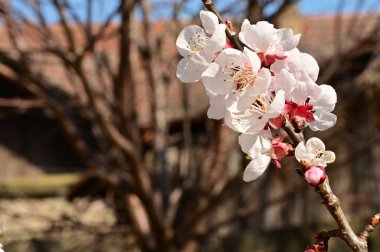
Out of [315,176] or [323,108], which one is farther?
[323,108]

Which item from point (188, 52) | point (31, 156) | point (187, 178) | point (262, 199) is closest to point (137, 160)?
point (187, 178)

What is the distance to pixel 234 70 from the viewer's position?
3.51 feet

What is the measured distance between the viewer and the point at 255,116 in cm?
106

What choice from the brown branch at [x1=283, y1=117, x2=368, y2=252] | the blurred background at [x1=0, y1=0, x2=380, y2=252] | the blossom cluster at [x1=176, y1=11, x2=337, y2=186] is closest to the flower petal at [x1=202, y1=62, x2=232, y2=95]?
the blossom cluster at [x1=176, y1=11, x2=337, y2=186]

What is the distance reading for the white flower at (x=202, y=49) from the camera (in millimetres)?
1051

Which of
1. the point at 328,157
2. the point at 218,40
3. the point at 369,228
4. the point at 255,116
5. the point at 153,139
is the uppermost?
the point at 153,139

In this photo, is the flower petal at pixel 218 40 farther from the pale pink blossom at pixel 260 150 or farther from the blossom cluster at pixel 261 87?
the pale pink blossom at pixel 260 150

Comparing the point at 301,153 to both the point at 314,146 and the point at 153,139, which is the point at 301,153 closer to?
the point at 314,146

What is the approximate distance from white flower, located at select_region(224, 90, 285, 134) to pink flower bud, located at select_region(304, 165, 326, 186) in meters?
0.10

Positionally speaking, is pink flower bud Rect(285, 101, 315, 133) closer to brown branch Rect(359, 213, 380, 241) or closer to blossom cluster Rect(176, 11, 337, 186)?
blossom cluster Rect(176, 11, 337, 186)

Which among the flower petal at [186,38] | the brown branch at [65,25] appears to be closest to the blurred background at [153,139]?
the brown branch at [65,25]

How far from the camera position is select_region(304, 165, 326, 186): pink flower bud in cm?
99

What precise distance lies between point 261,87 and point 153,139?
4281 millimetres

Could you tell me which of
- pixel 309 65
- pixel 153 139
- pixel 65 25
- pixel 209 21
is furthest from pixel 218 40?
pixel 153 139
